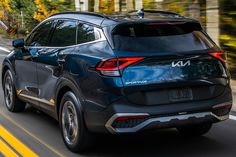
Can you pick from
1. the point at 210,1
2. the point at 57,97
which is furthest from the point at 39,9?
the point at 57,97

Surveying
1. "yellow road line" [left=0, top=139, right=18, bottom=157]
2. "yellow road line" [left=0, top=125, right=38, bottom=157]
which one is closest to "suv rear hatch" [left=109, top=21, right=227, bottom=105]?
"yellow road line" [left=0, top=125, right=38, bottom=157]

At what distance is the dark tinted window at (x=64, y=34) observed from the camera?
6809 mm

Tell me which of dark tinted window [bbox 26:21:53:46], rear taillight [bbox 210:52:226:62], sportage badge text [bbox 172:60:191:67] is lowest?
sportage badge text [bbox 172:60:191:67]

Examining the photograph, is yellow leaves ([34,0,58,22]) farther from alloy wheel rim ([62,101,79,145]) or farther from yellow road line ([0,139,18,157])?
alloy wheel rim ([62,101,79,145])

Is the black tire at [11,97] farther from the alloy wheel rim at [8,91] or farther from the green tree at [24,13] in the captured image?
the green tree at [24,13]

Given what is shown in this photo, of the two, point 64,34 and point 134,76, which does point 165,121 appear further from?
point 64,34

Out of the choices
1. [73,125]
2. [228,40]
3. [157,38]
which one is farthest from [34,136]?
[228,40]

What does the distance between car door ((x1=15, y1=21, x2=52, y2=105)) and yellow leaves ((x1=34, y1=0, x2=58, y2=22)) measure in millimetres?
13544

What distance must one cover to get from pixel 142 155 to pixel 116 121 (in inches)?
31.2

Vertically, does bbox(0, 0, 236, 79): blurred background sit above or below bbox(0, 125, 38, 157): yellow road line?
above

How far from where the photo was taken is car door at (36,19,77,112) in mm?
6852

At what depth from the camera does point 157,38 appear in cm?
610

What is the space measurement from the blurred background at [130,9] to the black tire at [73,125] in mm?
1397

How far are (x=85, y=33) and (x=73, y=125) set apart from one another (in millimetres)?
1112
